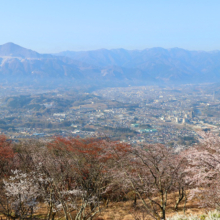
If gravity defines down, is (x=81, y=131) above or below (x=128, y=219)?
below

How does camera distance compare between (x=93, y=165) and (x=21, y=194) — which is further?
(x=93, y=165)

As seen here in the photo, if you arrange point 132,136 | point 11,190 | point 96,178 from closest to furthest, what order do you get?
point 11,190 → point 96,178 → point 132,136

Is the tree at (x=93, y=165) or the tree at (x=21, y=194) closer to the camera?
the tree at (x=21, y=194)

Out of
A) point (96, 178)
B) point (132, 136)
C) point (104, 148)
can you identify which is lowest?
point (132, 136)

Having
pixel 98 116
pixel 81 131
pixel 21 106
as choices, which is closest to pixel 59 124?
Answer: pixel 81 131

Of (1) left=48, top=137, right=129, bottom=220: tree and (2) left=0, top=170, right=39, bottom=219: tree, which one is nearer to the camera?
(2) left=0, top=170, right=39, bottom=219: tree

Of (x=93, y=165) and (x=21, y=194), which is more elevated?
(x=93, y=165)

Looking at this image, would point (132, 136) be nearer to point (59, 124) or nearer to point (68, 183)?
point (59, 124)

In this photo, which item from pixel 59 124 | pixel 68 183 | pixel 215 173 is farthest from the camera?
pixel 59 124

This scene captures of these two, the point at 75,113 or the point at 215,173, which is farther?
the point at 75,113
